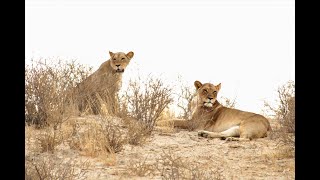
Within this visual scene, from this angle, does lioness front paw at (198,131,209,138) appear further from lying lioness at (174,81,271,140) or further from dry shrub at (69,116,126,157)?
dry shrub at (69,116,126,157)

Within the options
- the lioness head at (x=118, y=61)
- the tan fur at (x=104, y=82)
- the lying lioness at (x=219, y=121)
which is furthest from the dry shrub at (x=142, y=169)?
the lioness head at (x=118, y=61)

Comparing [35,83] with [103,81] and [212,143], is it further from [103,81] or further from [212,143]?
[212,143]

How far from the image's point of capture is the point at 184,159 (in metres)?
8.00

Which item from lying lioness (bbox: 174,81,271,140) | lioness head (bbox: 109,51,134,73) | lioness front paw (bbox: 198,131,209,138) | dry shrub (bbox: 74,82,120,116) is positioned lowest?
lioness front paw (bbox: 198,131,209,138)

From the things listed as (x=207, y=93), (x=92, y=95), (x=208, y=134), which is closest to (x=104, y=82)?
(x=92, y=95)

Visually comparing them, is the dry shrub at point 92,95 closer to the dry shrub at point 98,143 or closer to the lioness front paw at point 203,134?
the lioness front paw at point 203,134

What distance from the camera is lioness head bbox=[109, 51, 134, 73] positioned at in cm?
1269

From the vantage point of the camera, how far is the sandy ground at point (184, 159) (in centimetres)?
692

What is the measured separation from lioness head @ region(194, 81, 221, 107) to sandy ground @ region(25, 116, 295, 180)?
3.07 ft

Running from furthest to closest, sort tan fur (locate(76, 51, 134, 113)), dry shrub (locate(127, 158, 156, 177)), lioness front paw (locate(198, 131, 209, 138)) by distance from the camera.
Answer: tan fur (locate(76, 51, 134, 113)), lioness front paw (locate(198, 131, 209, 138)), dry shrub (locate(127, 158, 156, 177))

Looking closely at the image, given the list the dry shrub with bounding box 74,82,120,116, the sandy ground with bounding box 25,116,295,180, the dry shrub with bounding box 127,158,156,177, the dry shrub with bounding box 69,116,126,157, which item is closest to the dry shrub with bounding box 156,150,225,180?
the sandy ground with bounding box 25,116,295,180

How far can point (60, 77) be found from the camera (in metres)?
11.3
